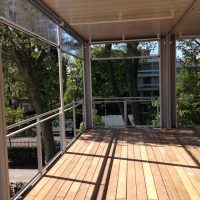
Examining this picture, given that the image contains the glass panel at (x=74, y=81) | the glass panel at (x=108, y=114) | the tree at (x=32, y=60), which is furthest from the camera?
the glass panel at (x=74, y=81)

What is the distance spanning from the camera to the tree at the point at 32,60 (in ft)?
34.5

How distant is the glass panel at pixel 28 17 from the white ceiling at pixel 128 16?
201 mm

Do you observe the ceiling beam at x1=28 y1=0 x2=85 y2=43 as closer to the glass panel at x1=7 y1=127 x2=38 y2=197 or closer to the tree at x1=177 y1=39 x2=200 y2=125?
the glass panel at x1=7 y1=127 x2=38 y2=197

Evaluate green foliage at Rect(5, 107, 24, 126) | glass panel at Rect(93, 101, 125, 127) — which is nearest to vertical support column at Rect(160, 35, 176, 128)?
glass panel at Rect(93, 101, 125, 127)

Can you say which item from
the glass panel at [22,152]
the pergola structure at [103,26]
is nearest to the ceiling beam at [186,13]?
the pergola structure at [103,26]

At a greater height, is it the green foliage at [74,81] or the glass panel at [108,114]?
the green foliage at [74,81]

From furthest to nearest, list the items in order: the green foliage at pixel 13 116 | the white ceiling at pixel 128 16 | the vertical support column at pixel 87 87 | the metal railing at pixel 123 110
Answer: the green foliage at pixel 13 116 → the metal railing at pixel 123 110 → the vertical support column at pixel 87 87 → the white ceiling at pixel 128 16

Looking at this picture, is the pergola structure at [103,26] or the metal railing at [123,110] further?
the metal railing at [123,110]

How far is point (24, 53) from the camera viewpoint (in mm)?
11125

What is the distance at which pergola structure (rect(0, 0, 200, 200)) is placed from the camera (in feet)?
11.8

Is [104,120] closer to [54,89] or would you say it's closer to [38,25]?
[54,89]

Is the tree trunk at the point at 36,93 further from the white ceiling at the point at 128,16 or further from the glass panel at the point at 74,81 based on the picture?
the white ceiling at the point at 128,16

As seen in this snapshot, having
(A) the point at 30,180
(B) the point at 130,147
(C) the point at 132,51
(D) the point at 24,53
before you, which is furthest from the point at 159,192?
(D) the point at 24,53

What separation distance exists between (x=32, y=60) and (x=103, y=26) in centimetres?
594
